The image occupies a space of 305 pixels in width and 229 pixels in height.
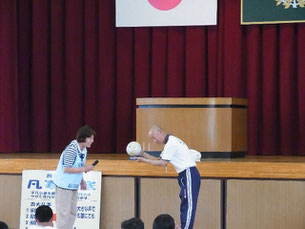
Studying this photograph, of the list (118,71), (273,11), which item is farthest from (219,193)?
(118,71)

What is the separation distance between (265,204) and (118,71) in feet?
12.7

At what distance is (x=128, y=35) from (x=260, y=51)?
201 cm

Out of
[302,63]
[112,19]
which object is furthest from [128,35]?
[302,63]

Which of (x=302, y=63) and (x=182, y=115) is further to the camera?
(x=302, y=63)

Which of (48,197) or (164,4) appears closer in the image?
(48,197)

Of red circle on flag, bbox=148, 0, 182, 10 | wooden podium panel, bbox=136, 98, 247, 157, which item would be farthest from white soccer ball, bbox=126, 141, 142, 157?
red circle on flag, bbox=148, 0, 182, 10

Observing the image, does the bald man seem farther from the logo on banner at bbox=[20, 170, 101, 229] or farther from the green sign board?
the green sign board

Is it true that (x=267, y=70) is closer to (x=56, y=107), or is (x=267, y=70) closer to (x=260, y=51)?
(x=260, y=51)

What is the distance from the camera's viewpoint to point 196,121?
26.6ft

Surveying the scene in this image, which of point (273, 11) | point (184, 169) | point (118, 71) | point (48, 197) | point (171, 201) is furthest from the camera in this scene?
point (118, 71)

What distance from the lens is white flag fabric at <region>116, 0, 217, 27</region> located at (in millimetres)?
9578

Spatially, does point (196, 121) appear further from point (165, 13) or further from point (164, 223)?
point (164, 223)

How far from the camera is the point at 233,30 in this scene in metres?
9.80

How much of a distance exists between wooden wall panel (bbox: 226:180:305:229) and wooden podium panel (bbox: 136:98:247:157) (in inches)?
35.6
